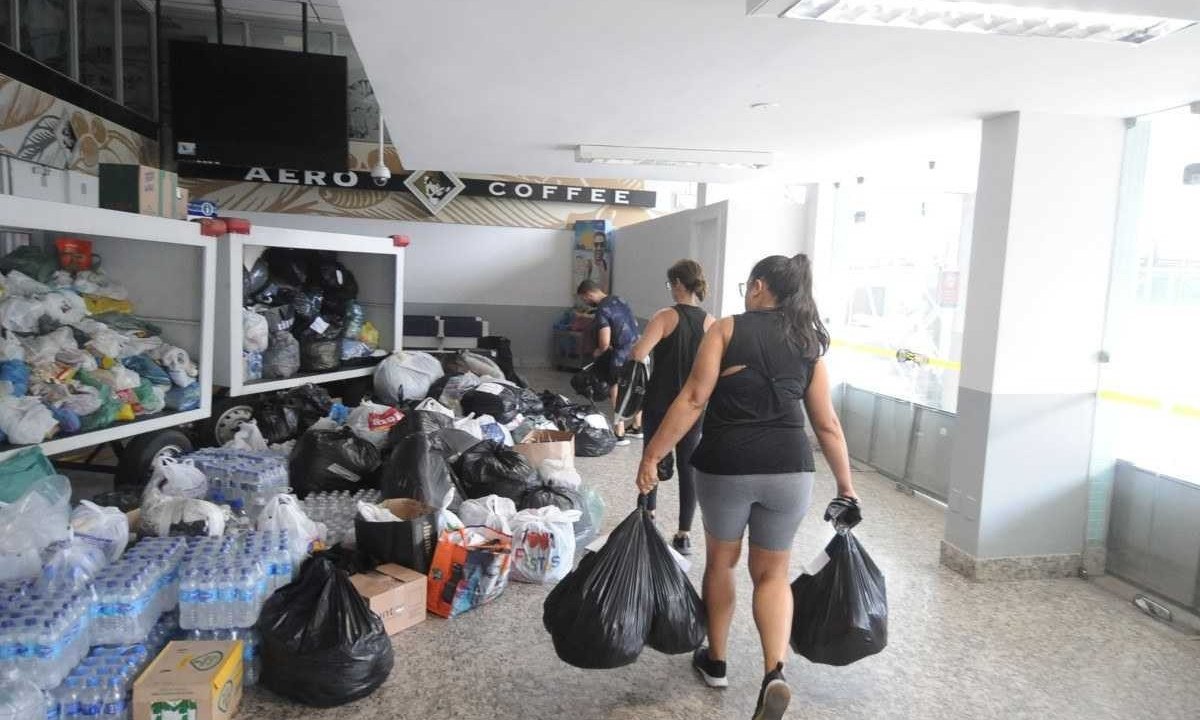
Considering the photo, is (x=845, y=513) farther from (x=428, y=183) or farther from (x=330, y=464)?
(x=428, y=183)

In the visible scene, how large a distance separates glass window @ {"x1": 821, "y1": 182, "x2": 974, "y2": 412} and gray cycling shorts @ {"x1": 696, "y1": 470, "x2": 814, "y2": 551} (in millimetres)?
3593

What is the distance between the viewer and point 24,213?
2.82 m

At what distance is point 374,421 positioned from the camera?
4559 millimetres

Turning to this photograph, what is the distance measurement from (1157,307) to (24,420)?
5170 mm

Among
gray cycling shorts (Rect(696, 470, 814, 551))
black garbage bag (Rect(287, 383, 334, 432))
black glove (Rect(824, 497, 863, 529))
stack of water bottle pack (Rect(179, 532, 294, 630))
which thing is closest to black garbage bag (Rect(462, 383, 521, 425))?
black garbage bag (Rect(287, 383, 334, 432))

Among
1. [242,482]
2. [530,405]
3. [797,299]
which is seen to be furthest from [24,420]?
[530,405]

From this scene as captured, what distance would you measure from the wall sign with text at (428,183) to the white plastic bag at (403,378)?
15.9 ft

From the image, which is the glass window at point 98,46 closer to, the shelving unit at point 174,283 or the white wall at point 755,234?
the shelving unit at point 174,283

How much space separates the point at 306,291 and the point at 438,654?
3804 mm

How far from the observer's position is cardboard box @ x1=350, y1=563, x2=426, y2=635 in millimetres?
2730

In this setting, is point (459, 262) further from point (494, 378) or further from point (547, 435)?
point (547, 435)

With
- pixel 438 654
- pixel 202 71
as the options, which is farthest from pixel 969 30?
pixel 202 71

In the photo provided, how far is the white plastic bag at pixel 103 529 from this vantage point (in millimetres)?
2654

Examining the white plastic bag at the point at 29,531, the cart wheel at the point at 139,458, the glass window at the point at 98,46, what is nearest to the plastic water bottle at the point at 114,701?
the white plastic bag at the point at 29,531
